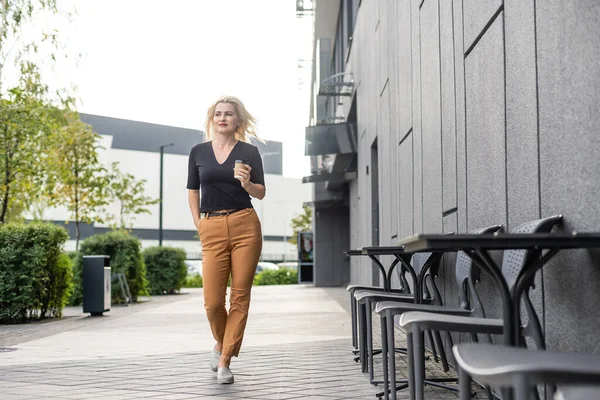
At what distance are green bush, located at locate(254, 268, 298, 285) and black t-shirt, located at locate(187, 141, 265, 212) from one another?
1297 inches

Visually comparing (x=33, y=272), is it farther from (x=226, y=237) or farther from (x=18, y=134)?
(x=226, y=237)

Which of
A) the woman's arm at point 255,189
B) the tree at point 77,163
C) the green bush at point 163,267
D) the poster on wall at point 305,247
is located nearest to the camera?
the woman's arm at point 255,189

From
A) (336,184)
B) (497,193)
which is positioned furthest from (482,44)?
(336,184)

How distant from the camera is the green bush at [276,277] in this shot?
3888 centimetres

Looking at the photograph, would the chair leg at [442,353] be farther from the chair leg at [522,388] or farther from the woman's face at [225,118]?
the chair leg at [522,388]

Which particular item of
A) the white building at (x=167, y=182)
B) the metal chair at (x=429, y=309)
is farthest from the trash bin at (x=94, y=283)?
the white building at (x=167, y=182)

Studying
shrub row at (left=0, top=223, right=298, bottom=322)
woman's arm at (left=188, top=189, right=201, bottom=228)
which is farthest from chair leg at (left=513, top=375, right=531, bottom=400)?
shrub row at (left=0, top=223, right=298, bottom=322)

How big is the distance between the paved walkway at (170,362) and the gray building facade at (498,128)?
4.52 ft

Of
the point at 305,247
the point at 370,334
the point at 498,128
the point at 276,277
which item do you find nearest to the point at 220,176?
the point at 370,334

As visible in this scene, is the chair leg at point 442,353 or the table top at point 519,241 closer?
the table top at point 519,241

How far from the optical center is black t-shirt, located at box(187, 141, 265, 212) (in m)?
5.80

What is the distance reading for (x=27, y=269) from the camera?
12.2 m

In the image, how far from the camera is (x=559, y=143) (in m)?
3.90

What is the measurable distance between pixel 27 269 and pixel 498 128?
902 cm
